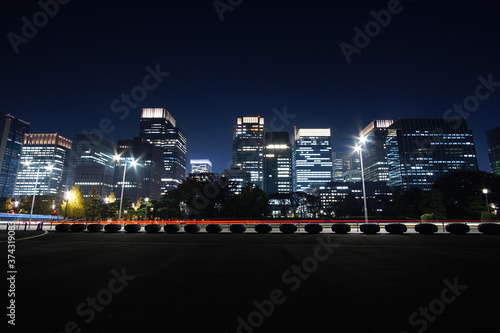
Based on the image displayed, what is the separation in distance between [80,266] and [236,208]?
55621 mm

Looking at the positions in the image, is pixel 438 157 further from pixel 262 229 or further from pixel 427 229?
pixel 262 229

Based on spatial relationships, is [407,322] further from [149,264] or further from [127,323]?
[149,264]

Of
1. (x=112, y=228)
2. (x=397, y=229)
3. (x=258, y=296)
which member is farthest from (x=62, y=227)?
(x=397, y=229)

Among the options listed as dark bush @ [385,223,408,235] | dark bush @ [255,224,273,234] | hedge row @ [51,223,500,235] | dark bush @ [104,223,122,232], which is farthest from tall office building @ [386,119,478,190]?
dark bush @ [104,223,122,232]

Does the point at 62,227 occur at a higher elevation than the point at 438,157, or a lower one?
lower

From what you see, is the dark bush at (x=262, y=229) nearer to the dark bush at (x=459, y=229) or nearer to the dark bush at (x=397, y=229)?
the dark bush at (x=397, y=229)

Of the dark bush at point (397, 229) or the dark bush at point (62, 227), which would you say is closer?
the dark bush at point (397, 229)

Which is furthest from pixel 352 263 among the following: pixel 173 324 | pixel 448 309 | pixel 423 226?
pixel 423 226

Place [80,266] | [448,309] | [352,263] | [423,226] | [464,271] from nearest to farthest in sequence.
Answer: [448,309] → [464,271] → [80,266] → [352,263] → [423,226]

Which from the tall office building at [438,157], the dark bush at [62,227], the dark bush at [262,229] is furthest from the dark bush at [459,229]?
the tall office building at [438,157]

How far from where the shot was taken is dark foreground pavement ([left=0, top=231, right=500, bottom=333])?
430 centimetres

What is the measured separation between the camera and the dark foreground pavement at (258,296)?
4.30 m

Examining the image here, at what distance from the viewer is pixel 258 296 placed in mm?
5836

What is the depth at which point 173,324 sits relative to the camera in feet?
13.9
